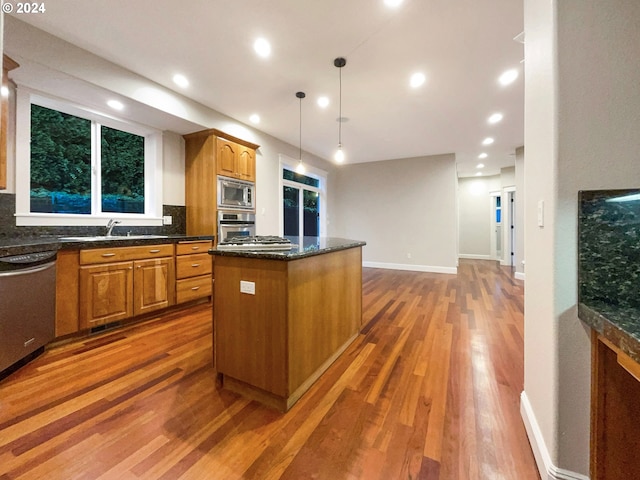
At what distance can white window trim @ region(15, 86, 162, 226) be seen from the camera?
2.58 metres

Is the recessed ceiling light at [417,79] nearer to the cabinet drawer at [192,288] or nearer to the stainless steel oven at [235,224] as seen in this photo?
the stainless steel oven at [235,224]

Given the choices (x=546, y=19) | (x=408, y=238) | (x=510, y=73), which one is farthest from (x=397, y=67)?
(x=408, y=238)

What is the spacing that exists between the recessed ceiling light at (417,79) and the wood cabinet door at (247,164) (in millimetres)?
2606

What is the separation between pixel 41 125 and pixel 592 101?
175 inches

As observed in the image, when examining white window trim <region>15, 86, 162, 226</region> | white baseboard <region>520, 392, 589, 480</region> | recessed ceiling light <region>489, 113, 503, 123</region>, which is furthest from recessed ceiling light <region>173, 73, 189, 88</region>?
recessed ceiling light <region>489, 113, 503, 123</region>

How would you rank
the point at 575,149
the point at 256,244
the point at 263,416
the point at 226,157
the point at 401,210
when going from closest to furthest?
the point at 575,149, the point at 263,416, the point at 256,244, the point at 226,157, the point at 401,210

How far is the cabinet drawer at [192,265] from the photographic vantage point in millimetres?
3371

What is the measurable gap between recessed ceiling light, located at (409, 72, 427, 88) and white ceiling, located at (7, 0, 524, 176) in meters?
0.07

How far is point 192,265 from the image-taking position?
11.6ft

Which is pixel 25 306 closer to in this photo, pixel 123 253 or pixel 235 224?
pixel 123 253

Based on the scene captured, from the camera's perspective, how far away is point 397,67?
2.83m

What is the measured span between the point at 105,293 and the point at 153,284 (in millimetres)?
459

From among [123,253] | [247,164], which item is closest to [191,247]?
[123,253]

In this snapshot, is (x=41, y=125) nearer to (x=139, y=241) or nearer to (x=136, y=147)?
(x=136, y=147)
